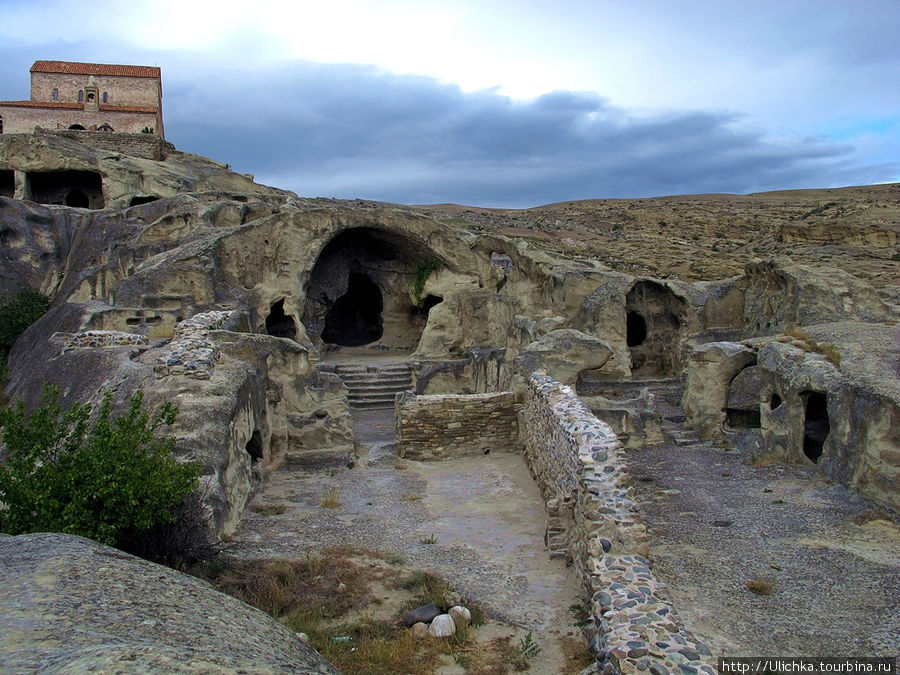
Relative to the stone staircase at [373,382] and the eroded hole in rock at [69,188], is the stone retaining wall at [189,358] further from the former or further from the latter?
the eroded hole in rock at [69,188]

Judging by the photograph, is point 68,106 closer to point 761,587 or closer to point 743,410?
point 743,410

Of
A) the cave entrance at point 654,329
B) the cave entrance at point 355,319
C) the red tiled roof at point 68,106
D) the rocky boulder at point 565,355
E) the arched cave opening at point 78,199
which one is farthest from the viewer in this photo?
the red tiled roof at point 68,106

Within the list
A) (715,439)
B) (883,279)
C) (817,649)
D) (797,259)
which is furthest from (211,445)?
(797,259)

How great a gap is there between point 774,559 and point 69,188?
2886cm

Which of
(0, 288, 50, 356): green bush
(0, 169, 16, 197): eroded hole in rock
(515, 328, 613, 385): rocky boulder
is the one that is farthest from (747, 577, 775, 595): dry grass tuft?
(0, 169, 16, 197): eroded hole in rock

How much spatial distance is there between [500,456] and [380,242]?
38.6 ft

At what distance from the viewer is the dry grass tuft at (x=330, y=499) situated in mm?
8353

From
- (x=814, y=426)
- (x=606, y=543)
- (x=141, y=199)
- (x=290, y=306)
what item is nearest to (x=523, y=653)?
(x=606, y=543)

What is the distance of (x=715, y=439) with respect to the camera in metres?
11.7

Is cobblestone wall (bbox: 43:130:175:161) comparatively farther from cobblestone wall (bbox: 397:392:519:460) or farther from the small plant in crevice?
the small plant in crevice

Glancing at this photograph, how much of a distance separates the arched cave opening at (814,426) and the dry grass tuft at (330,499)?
22.8 feet

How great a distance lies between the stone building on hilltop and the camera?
1328 inches

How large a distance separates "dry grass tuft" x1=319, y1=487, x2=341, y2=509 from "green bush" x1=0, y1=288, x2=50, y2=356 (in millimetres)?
12852

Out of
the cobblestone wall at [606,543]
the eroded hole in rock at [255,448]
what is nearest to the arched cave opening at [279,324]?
the eroded hole in rock at [255,448]
